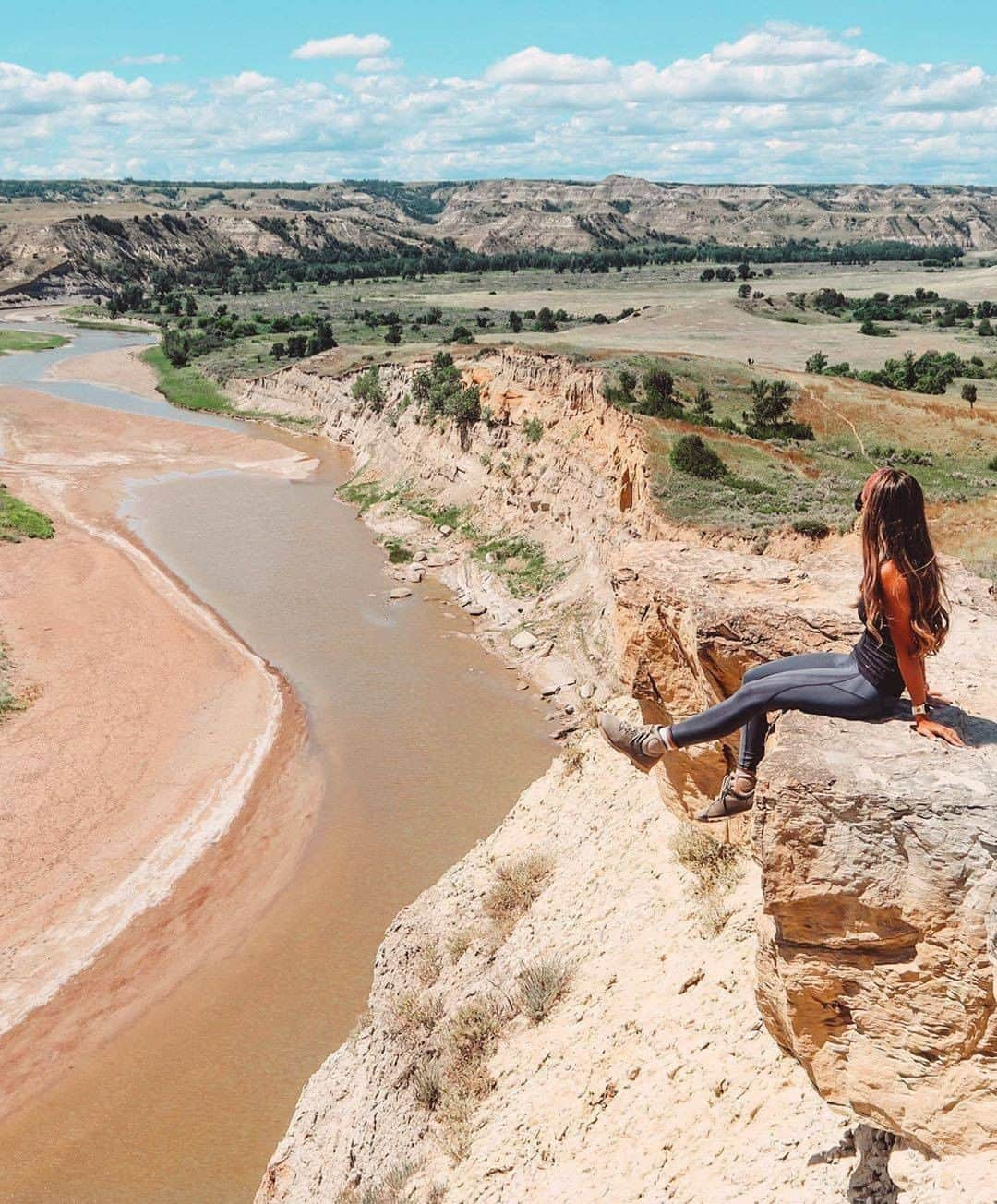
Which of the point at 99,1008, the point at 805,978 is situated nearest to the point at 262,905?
the point at 99,1008

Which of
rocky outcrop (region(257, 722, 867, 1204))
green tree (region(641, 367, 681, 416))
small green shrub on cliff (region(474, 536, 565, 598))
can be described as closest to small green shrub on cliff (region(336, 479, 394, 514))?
small green shrub on cliff (region(474, 536, 565, 598))

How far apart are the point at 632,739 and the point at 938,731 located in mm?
2067

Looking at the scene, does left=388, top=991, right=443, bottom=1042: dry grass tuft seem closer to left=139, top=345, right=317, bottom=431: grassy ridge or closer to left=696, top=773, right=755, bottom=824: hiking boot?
left=696, top=773, right=755, bottom=824: hiking boot

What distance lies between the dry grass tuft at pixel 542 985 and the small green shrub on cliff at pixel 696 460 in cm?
2098

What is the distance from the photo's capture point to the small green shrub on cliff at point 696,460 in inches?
1125

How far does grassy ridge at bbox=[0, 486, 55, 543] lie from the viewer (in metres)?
37.6

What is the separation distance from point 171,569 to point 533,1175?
3113 cm

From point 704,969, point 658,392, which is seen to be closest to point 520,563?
point 658,392

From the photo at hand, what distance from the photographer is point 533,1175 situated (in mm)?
7449

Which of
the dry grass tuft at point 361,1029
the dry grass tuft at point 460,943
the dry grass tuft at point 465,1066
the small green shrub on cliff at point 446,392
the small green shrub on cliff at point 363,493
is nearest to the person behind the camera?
the dry grass tuft at point 465,1066

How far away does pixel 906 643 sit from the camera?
5371 millimetres

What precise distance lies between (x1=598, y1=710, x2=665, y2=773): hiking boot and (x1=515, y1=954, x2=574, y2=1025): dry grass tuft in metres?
3.09

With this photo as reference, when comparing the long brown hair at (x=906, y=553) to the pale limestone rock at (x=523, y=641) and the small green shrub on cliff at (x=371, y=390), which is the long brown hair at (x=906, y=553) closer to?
the pale limestone rock at (x=523, y=641)

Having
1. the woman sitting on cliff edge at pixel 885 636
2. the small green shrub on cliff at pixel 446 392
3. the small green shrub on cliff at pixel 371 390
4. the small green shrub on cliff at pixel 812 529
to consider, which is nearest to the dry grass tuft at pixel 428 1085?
the woman sitting on cliff edge at pixel 885 636
